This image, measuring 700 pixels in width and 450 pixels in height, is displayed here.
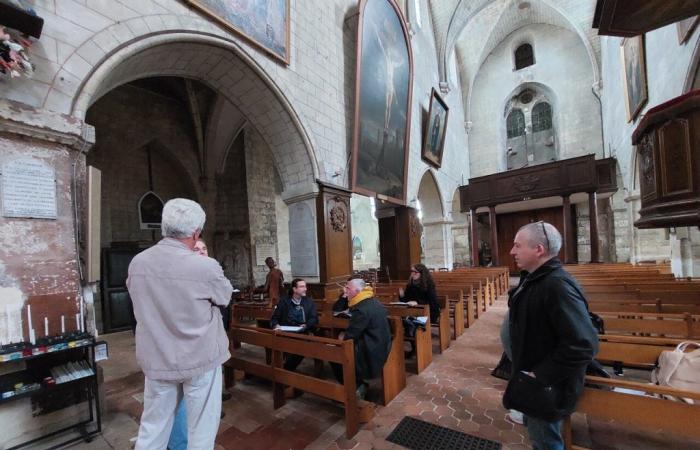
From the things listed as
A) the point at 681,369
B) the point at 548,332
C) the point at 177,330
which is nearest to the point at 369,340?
the point at 548,332

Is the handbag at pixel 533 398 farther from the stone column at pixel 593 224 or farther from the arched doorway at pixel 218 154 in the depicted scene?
the stone column at pixel 593 224

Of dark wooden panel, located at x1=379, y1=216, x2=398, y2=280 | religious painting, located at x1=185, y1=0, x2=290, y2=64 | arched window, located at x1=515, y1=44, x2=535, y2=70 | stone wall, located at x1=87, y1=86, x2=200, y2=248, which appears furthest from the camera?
arched window, located at x1=515, y1=44, x2=535, y2=70

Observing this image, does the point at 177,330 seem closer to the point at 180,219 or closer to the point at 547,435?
the point at 180,219

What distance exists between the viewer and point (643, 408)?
1.67 metres

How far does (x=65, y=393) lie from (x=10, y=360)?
62 cm

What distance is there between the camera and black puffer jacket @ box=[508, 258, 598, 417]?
141 cm

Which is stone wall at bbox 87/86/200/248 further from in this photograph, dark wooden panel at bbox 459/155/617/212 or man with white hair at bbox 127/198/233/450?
dark wooden panel at bbox 459/155/617/212

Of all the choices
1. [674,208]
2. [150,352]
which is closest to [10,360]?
[150,352]

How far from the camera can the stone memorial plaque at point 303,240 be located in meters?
6.29

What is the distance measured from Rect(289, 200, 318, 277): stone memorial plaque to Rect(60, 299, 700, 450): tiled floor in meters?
2.79

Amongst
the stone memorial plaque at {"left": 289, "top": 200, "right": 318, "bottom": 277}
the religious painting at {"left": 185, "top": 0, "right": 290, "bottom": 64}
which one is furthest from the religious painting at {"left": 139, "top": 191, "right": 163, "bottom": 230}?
the religious painting at {"left": 185, "top": 0, "right": 290, "bottom": 64}

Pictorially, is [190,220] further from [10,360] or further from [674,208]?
[674,208]

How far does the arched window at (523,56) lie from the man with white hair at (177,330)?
20.7 m

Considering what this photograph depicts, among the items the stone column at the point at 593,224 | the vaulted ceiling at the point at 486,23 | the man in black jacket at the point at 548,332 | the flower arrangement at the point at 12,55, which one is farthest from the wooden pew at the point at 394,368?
the vaulted ceiling at the point at 486,23
